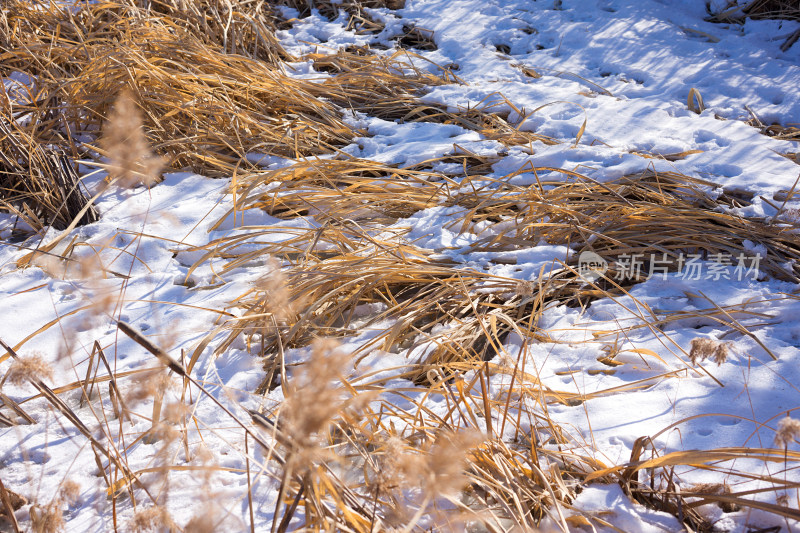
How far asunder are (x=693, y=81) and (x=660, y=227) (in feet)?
5.14

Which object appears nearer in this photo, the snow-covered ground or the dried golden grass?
the snow-covered ground

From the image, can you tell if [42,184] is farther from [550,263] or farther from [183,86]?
[550,263]

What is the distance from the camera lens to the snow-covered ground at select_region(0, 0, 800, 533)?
1.04 meters

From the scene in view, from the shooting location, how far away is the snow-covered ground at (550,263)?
Result: 40.9 inches

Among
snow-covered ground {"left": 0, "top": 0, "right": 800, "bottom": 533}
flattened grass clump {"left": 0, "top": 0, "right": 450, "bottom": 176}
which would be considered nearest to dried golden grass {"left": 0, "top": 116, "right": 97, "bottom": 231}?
snow-covered ground {"left": 0, "top": 0, "right": 800, "bottom": 533}

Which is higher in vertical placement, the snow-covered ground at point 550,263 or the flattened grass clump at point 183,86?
the flattened grass clump at point 183,86

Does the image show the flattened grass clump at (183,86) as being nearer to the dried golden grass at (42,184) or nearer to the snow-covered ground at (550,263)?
the snow-covered ground at (550,263)

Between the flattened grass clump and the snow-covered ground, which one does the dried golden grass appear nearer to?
the snow-covered ground

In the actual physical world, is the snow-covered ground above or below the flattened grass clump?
below

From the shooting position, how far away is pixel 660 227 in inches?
70.0

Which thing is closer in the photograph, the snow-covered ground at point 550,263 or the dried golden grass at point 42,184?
the snow-covered ground at point 550,263

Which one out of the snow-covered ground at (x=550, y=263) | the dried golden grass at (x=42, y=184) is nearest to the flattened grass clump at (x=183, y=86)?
the snow-covered ground at (x=550, y=263)

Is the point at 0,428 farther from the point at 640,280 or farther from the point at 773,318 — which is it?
the point at 773,318

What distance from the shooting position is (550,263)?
165 cm
